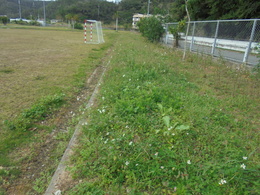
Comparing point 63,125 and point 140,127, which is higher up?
point 140,127

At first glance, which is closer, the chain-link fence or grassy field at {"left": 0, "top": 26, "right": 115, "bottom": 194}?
grassy field at {"left": 0, "top": 26, "right": 115, "bottom": 194}

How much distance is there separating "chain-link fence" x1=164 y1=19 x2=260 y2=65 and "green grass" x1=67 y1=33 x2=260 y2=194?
4123 millimetres

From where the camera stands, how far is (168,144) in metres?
2.41

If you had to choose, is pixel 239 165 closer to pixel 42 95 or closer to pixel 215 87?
pixel 215 87

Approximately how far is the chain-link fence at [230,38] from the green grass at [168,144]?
412cm

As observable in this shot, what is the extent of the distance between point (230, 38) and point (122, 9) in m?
95.5

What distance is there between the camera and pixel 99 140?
253 centimetres

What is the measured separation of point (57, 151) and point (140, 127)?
1.22 meters

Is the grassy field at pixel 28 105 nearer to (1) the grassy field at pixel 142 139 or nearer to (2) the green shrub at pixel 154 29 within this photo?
(1) the grassy field at pixel 142 139

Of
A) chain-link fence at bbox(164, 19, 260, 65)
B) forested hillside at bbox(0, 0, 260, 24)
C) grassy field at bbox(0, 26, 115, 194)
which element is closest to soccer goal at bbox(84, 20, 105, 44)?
forested hillside at bbox(0, 0, 260, 24)

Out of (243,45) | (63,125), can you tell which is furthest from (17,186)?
(243,45)

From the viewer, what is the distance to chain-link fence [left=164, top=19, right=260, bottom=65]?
7418 mm

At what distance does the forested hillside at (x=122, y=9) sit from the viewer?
53.4ft

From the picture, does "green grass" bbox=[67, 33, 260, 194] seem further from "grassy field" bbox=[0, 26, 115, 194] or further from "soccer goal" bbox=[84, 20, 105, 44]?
"soccer goal" bbox=[84, 20, 105, 44]
